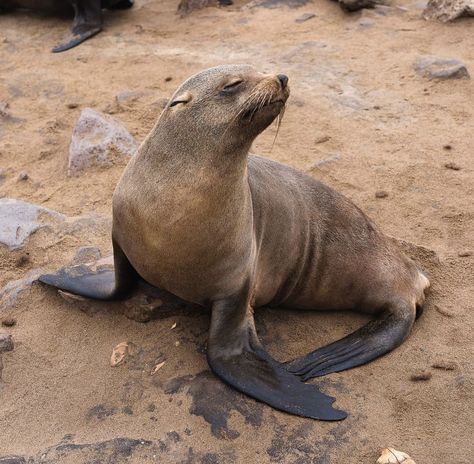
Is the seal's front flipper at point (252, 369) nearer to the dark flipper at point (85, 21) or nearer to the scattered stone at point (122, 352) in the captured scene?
the scattered stone at point (122, 352)

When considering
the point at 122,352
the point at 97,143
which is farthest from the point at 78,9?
the point at 122,352

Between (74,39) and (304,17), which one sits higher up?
(304,17)

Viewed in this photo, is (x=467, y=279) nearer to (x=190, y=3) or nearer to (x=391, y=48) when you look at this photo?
(x=391, y=48)

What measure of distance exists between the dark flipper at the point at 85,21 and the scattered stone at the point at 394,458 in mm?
6627

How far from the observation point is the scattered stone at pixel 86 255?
422 centimetres

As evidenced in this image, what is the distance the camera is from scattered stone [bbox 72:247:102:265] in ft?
13.9

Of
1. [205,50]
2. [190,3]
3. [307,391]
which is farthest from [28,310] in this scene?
[190,3]

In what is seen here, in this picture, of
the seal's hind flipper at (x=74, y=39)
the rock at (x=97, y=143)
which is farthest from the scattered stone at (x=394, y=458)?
the seal's hind flipper at (x=74, y=39)

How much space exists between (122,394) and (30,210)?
176 cm

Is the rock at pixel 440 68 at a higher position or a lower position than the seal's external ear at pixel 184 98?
lower

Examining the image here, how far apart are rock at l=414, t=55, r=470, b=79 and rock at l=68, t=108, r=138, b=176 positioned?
294 cm

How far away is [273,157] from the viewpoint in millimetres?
5711

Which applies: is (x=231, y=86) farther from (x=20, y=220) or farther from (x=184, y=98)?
(x=20, y=220)

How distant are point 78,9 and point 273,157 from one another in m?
4.42
